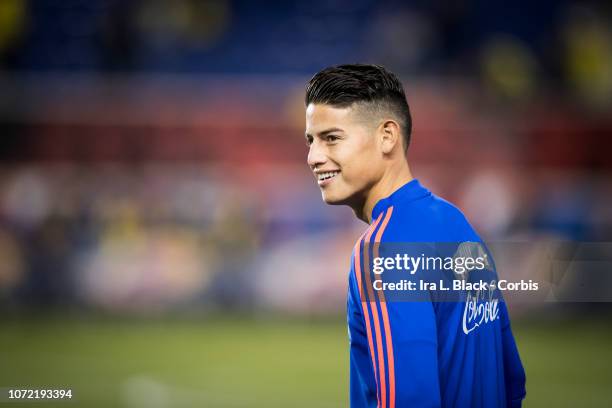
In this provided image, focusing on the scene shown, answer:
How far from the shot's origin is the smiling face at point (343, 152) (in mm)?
2451

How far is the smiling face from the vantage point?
2.45 m

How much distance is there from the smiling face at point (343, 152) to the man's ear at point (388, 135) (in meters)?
0.02

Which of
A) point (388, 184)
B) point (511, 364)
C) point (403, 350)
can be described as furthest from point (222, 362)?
point (403, 350)

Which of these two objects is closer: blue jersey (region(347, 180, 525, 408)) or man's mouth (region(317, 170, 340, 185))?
blue jersey (region(347, 180, 525, 408))

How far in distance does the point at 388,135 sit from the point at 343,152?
0.53 ft

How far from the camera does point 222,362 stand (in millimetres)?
8555

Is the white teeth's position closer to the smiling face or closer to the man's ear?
the smiling face

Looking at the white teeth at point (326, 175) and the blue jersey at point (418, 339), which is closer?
the blue jersey at point (418, 339)

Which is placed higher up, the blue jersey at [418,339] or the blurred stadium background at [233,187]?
the blurred stadium background at [233,187]

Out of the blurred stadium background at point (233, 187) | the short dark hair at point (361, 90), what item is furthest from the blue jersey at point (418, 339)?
the blurred stadium background at point (233, 187)

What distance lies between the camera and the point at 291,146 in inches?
495

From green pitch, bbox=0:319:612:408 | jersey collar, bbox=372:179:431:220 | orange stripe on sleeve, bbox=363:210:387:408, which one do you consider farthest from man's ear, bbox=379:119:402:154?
green pitch, bbox=0:319:612:408

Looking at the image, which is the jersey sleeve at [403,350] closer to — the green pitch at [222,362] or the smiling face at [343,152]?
the smiling face at [343,152]

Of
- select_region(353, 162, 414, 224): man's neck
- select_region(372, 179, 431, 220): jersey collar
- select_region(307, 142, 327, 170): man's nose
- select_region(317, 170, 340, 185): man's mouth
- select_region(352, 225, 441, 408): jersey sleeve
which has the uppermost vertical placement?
select_region(307, 142, 327, 170): man's nose
